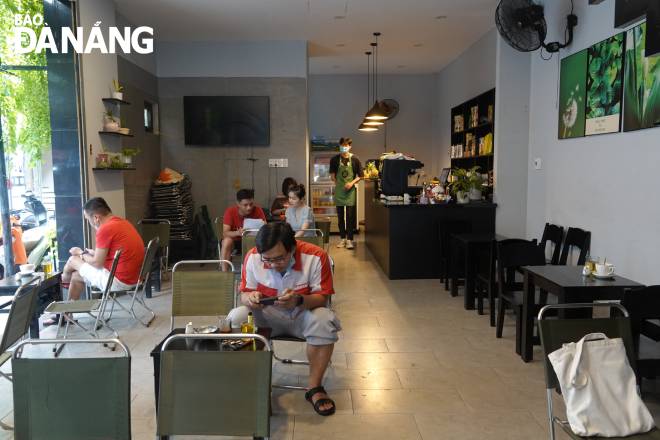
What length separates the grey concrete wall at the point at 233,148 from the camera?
7988 millimetres

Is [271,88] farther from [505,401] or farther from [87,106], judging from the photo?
[505,401]

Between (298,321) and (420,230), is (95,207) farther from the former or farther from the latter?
(420,230)

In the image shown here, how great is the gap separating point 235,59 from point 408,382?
6221mm

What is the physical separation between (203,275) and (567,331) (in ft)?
7.06

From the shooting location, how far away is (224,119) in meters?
8.02

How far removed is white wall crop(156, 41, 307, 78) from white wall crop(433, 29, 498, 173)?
2741 millimetres

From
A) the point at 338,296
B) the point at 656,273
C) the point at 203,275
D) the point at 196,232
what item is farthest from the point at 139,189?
the point at 656,273

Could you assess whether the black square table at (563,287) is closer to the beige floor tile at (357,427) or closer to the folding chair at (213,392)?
the beige floor tile at (357,427)

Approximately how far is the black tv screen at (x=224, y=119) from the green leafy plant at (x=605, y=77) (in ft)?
16.0

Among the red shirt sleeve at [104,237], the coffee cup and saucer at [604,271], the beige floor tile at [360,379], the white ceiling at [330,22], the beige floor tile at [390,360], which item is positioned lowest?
the beige floor tile at [360,379]

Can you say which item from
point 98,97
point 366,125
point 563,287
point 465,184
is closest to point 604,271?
point 563,287

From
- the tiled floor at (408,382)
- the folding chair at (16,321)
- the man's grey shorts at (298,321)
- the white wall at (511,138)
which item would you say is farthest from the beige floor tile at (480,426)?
the white wall at (511,138)

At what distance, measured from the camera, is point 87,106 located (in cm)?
512

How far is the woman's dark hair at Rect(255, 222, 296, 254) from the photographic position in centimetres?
273
